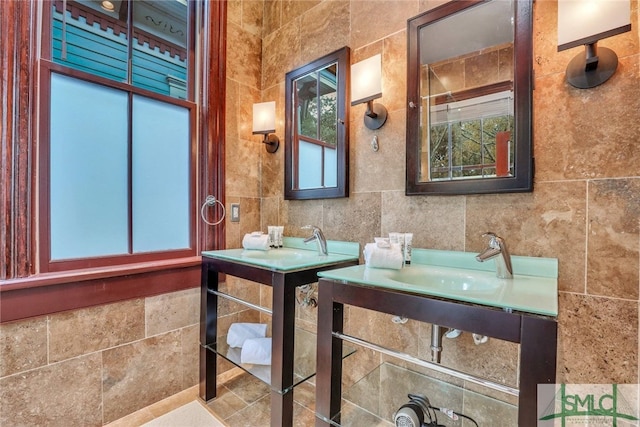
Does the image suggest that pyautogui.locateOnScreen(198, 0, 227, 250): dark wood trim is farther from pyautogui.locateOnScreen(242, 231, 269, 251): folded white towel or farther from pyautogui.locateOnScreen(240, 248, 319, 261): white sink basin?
pyautogui.locateOnScreen(240, 248, 319, 261): white sink basin

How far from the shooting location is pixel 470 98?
1.28 m

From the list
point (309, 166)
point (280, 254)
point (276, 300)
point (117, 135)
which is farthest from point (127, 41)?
point (276, 300)

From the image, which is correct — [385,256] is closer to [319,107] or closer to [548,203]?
[548,203]

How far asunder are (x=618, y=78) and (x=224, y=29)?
2.00 meters

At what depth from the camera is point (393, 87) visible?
1.49 metres

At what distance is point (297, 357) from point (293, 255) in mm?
548

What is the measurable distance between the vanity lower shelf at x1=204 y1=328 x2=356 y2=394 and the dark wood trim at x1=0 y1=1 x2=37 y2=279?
977 mm

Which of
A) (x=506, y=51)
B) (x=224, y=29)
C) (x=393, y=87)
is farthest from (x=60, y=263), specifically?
(x=506, y=51)

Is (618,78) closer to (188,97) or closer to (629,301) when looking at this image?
(629,301)

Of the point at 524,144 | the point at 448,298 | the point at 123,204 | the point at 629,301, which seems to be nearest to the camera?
the point at 448,298

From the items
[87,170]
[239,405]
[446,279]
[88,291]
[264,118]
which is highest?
[264,118]

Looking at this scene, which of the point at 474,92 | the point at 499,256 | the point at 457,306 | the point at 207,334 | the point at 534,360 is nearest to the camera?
the point at 534,360

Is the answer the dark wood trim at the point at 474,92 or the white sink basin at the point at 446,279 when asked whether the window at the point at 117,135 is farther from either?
the dark wood trim at the point at 474,92

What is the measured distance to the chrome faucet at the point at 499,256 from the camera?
3.40ft
